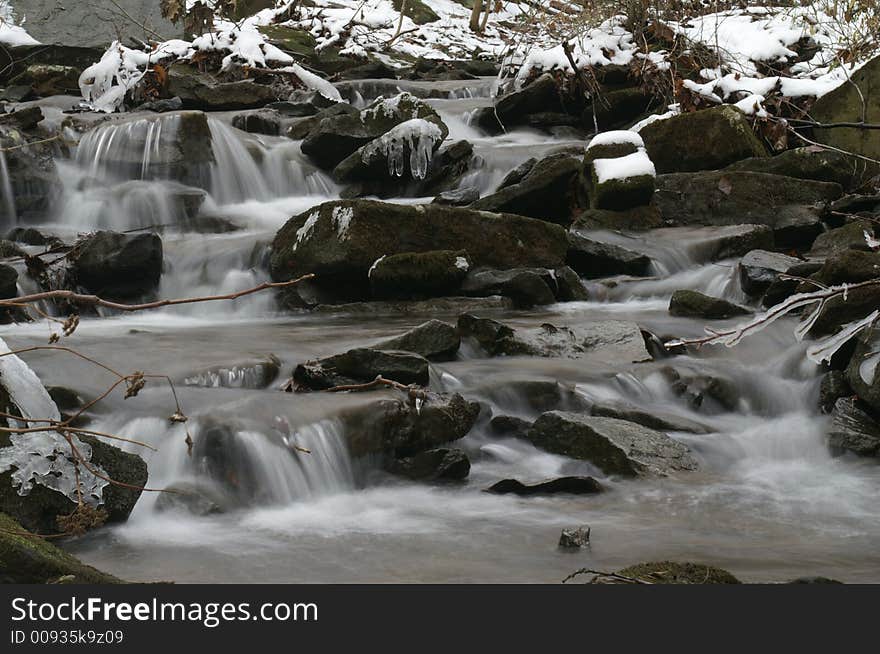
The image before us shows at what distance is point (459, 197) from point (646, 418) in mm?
5091

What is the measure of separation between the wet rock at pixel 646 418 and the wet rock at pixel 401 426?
78 cm

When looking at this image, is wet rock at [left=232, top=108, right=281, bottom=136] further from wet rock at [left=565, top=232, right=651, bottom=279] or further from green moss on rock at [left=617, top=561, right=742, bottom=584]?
green moss on rock at [left=617, top=561, right=742, bottom=584]

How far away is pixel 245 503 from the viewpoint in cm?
405

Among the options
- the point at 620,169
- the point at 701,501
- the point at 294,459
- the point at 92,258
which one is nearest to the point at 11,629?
the point at 294,459

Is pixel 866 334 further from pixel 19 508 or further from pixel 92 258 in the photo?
pixel 92 258

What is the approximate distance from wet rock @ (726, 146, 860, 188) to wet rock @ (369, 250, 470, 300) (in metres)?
3.64

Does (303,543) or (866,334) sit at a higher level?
(866,334)

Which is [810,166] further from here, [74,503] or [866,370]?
[74,503]

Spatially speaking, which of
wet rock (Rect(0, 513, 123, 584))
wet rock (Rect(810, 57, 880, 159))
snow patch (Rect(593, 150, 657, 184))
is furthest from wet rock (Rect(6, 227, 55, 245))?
wet rock (Rect(810, 57, 880, 159))

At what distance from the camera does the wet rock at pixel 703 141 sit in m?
10.2

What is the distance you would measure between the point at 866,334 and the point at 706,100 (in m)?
7.23

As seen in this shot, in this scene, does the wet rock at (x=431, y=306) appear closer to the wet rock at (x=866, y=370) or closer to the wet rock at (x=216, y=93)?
the wet rock at (x=866, y=370)

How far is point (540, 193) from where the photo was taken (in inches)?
369

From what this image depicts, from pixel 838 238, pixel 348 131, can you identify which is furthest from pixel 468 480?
pixel 348 131
